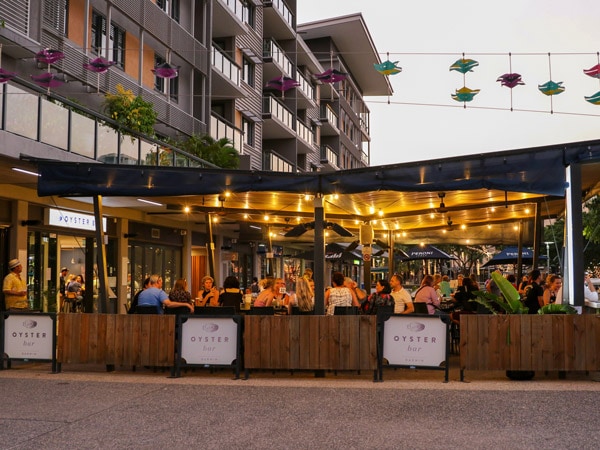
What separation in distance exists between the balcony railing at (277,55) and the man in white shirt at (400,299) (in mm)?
28255

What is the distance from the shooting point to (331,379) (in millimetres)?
11789

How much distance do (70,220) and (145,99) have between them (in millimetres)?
7282

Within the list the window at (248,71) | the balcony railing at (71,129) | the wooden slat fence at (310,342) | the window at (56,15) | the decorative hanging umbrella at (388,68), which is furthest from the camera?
the window at (248,71)

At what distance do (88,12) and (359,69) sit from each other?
1741 inches

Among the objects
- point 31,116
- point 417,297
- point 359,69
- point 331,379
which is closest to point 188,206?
point 31,116

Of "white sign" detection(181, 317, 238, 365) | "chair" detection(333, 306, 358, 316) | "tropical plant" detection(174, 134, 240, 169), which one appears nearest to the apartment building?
"tropical plant" detection(174, 134, 240, 169)

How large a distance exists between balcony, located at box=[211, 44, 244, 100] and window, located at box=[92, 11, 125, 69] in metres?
7.35

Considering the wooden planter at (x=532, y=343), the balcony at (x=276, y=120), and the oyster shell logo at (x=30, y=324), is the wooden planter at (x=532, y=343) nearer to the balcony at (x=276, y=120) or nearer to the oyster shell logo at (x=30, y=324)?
the oyster shell logo at (x=30, y=324)

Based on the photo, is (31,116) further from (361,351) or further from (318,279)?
(361,351)

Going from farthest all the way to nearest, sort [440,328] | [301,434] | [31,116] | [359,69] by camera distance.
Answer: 1. [359,69]
2. [31,116]
3. [440,328]
4. [301,434]

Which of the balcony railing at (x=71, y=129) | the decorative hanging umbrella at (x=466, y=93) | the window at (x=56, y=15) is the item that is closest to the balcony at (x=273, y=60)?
the window at (x=56, y=15)

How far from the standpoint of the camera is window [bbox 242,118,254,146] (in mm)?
38953

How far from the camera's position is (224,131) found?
33.8 meters

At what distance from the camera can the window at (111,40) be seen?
23.2m
